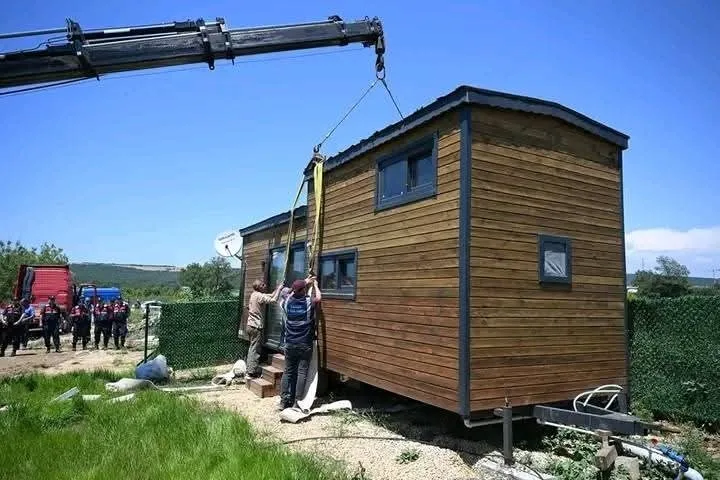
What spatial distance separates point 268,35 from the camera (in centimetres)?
936

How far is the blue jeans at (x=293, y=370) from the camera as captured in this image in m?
8.33

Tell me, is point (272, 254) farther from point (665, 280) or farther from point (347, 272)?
point (665, 280)

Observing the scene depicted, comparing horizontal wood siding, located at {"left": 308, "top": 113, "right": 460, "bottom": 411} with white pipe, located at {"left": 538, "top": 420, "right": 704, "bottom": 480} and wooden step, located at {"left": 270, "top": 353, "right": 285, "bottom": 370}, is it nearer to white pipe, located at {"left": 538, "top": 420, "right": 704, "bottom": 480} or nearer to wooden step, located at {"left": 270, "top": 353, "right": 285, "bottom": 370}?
wooden step, located at {"left": 270, "top": 353, "right": 285, "bottom": 370}

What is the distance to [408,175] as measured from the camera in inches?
287

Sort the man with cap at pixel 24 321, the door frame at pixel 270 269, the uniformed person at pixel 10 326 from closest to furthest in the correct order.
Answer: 1. the door frame at pixel 270 269
2. the uniformed person at pixel 10 326
3. the man with cap at pixel 24 321

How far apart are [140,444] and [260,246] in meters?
7.81

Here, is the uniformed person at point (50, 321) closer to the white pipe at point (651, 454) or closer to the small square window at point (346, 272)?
the small square window at point (346, 272)

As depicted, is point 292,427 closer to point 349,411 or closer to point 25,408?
point 349,411

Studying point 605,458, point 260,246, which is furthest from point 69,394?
point 605,458

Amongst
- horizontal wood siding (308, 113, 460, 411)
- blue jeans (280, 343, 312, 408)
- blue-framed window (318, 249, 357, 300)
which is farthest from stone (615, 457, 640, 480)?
blue jeans (280, 343, 312, 408)

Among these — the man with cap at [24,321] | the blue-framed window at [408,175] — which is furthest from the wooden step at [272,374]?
the man with cap at [24,321]

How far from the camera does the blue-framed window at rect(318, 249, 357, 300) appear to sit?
335 inches

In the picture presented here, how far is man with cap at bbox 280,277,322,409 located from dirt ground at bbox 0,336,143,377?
6448 millimetres

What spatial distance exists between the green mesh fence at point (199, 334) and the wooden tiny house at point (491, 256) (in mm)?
6010
